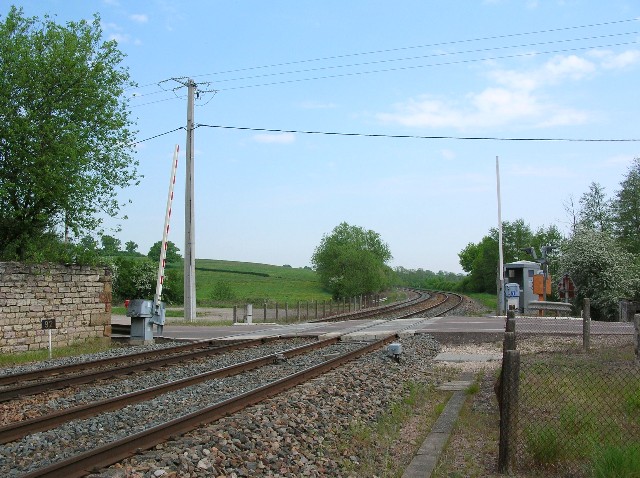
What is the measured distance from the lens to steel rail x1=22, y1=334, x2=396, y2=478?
5.50 meters

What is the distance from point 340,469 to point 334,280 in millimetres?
52741

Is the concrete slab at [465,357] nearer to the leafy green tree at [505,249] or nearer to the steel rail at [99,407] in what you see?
the steel rail at [99,407]

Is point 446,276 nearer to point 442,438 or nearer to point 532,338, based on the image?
point 532,338

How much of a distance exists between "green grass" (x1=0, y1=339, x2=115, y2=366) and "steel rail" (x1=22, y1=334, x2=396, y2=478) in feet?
26.7

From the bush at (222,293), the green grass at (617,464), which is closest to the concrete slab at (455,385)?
the green grass at (617,464)

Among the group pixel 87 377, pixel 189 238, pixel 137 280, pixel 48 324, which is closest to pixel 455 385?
pixel 87 377

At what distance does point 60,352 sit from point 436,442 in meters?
12.7

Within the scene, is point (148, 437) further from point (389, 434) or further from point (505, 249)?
point (505, 249)

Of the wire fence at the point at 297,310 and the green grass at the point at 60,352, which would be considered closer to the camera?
the green grass at the point at 60,352

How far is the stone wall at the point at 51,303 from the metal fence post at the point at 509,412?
13.8 meters

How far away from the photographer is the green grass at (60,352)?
1568cm

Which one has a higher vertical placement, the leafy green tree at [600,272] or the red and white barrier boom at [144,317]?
the leafy green tree at [600,272]

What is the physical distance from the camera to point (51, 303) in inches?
701

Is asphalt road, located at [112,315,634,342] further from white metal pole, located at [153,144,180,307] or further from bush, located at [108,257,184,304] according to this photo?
bush, located at [108,257,184,304]
